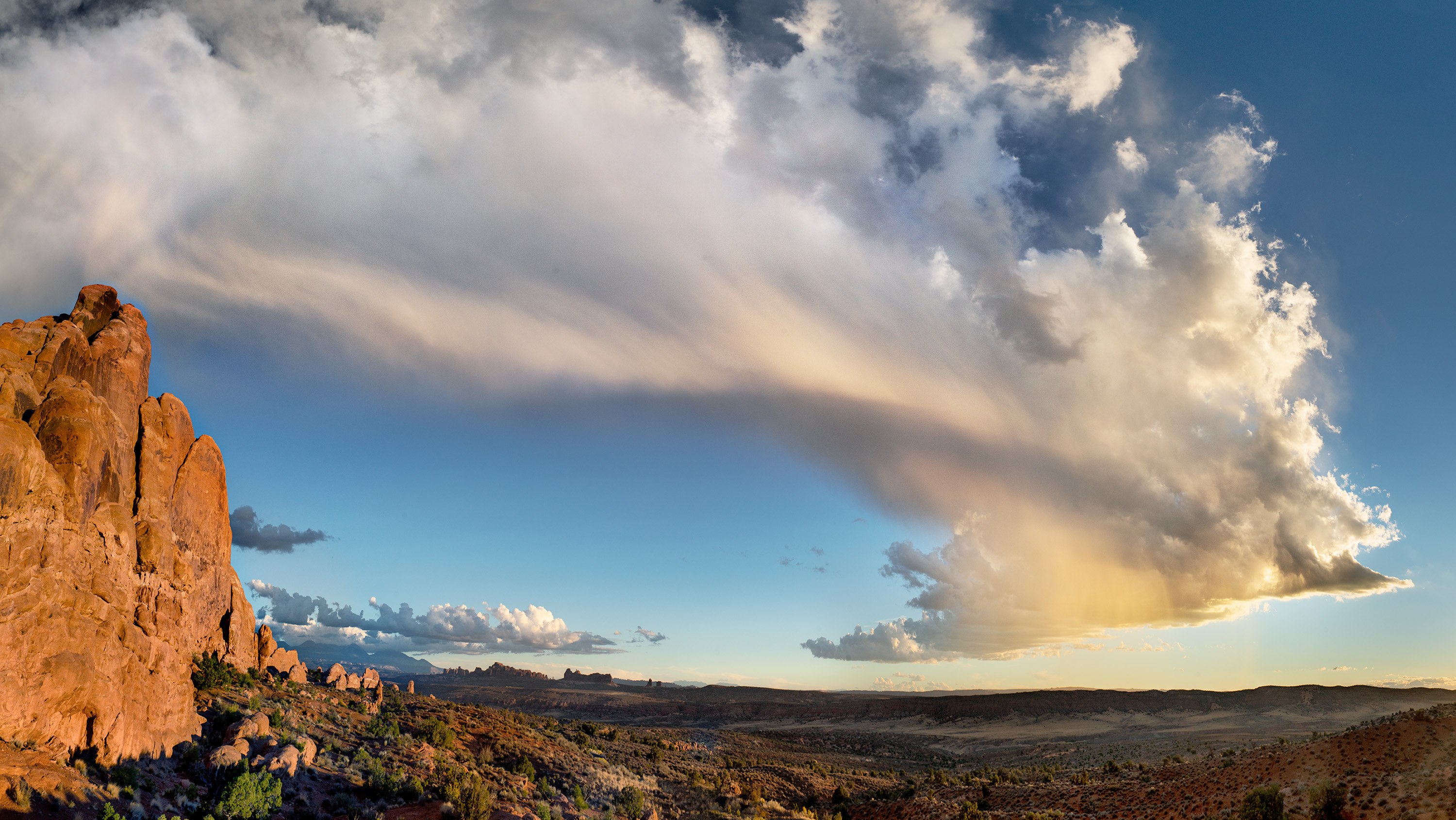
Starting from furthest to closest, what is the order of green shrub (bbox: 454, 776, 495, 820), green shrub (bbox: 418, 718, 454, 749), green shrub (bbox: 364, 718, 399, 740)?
green shrub (bbox: 418, 718, 454, 749)
green shrub (bbox: 364, 718, 399, 740)
green shrub (bbox: 454, 776, 495, 820)

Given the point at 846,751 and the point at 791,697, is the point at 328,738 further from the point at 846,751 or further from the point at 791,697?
the point at 791,697

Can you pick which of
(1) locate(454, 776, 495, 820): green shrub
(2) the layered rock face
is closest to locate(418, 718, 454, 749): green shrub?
(1) locate(454, 776, 495, 820): green shrub

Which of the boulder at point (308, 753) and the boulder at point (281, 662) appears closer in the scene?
the boulder at point (308, 753)

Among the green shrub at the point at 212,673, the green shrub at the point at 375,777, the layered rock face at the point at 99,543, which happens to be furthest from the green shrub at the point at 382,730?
the layered rock face at the point at 99,543

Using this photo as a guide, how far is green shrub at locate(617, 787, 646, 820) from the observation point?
39.8 m

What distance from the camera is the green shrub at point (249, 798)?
85.6 feet

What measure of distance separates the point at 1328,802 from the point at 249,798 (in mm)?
46788

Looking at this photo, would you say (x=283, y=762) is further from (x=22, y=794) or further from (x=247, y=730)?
(x=22, y=794)

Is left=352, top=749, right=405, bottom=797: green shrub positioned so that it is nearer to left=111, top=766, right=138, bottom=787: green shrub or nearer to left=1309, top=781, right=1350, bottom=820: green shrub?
left=111, top=766, right=138, bottom=787: green shrub

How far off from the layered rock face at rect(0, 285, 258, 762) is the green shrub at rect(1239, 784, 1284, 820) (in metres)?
48.8

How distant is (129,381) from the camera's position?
35.9 meters

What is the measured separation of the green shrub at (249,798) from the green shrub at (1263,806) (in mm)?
42897

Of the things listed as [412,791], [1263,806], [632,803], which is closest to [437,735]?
[412,791]

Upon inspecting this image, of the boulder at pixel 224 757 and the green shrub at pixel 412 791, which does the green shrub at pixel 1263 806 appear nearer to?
the green shrub at pixel 412 791
